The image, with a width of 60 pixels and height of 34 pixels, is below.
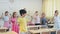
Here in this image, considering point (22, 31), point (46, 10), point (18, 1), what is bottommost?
point (22, 31)

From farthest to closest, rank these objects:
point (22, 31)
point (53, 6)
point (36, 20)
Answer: point (53, 6) < point (36, 20) < point (22, 31)

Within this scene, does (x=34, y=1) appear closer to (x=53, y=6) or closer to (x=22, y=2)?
(x=22, y=2)

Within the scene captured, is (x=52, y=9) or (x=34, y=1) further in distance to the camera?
(x=34, y=1)

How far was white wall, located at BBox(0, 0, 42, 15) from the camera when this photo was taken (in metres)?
10.3

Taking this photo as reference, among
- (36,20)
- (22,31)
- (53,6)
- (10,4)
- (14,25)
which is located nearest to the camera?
(22,31)

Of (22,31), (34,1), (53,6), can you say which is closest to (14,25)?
(22,31)

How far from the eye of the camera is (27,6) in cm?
1070

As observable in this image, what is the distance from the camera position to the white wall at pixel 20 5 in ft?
33.7

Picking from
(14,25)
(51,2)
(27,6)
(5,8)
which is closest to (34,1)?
(27,6)

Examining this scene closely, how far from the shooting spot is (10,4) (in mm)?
10414

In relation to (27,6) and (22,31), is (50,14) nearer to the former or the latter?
(27,6)

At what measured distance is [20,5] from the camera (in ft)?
34.6

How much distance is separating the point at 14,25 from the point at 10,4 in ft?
16.2

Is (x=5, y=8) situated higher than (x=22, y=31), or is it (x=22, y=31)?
(x=5, y=8)
